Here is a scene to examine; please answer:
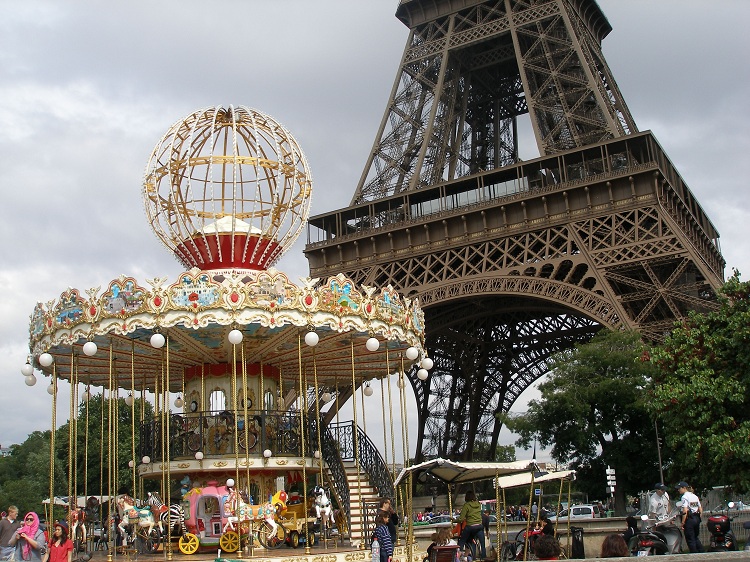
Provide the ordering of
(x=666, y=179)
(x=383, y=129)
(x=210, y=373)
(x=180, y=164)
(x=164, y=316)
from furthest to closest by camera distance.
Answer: (x=383, y=129) → (x=666, y=179) → (x=210, y=373) → (x=180, y=164) → (x=164, y=316)

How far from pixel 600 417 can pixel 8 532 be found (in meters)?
22.3

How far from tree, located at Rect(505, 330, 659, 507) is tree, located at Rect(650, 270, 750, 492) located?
388 centimetres

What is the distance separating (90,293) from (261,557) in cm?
568

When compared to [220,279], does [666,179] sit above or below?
above

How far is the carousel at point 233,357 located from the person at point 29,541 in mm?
2377

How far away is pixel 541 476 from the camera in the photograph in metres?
18.7

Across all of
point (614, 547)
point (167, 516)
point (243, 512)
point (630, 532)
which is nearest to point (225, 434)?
point (167, 516)

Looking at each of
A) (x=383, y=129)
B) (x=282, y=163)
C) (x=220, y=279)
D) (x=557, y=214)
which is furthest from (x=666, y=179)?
(x=220, y=279)

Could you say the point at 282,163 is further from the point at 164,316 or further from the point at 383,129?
the point at 383,129

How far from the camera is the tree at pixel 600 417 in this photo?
96.6 feet

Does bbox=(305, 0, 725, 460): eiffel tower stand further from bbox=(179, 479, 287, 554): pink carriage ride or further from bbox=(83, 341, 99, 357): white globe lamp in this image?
bbox=(83, 341, 99, 357): white globe lamp

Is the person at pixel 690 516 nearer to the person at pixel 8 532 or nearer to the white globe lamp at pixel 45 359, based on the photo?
the person at pixel 8 532

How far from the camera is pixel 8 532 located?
13.2 metres

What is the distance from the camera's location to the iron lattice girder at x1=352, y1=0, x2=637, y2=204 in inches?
1479
